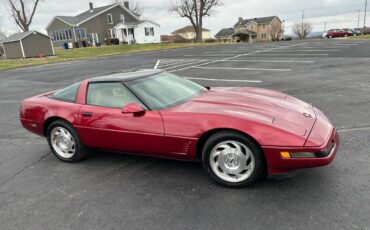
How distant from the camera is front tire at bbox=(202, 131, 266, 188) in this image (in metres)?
3.18

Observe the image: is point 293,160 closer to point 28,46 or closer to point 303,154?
point 303,154

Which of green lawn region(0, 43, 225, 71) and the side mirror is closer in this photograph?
the side mirror

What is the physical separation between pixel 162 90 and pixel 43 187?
186 centimetres

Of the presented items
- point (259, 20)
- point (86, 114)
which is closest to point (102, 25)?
point (259, 20)

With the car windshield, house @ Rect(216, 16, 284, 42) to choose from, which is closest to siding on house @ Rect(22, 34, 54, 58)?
the car windshield

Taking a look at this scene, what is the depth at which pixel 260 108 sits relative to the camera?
3.55 m

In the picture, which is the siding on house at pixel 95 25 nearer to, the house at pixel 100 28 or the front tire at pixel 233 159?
the house at pixel 100 28

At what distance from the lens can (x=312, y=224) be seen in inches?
105

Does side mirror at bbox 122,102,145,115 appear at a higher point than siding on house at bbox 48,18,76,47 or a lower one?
lower

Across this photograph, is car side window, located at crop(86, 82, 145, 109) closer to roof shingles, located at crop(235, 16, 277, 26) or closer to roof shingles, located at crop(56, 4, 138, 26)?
roof shingles, located at crop(56, 4, 138, 26)

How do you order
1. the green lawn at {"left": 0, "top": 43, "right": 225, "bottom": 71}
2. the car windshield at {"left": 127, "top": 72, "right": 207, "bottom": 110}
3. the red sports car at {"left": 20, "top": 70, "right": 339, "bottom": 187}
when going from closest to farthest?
1. the red sports car at {"left": 20, "top": 70, "right": 339, "bottom": 187}
2. the car windshield at {"left": 127, "top": 72, "right": 207, "bottom": 110}
3. the green lawn at {"left": 0, "top": 43, "right": 225, "bottom": 71}

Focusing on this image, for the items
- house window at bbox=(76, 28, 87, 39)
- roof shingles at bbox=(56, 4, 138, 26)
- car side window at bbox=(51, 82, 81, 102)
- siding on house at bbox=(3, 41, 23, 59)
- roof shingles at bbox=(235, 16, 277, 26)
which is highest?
roof shingles at bbox=(56, 4, 138, 26)

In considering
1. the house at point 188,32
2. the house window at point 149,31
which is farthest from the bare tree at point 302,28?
the house window at point 149,31

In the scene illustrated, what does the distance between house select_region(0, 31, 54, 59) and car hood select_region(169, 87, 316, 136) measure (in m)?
33.0
